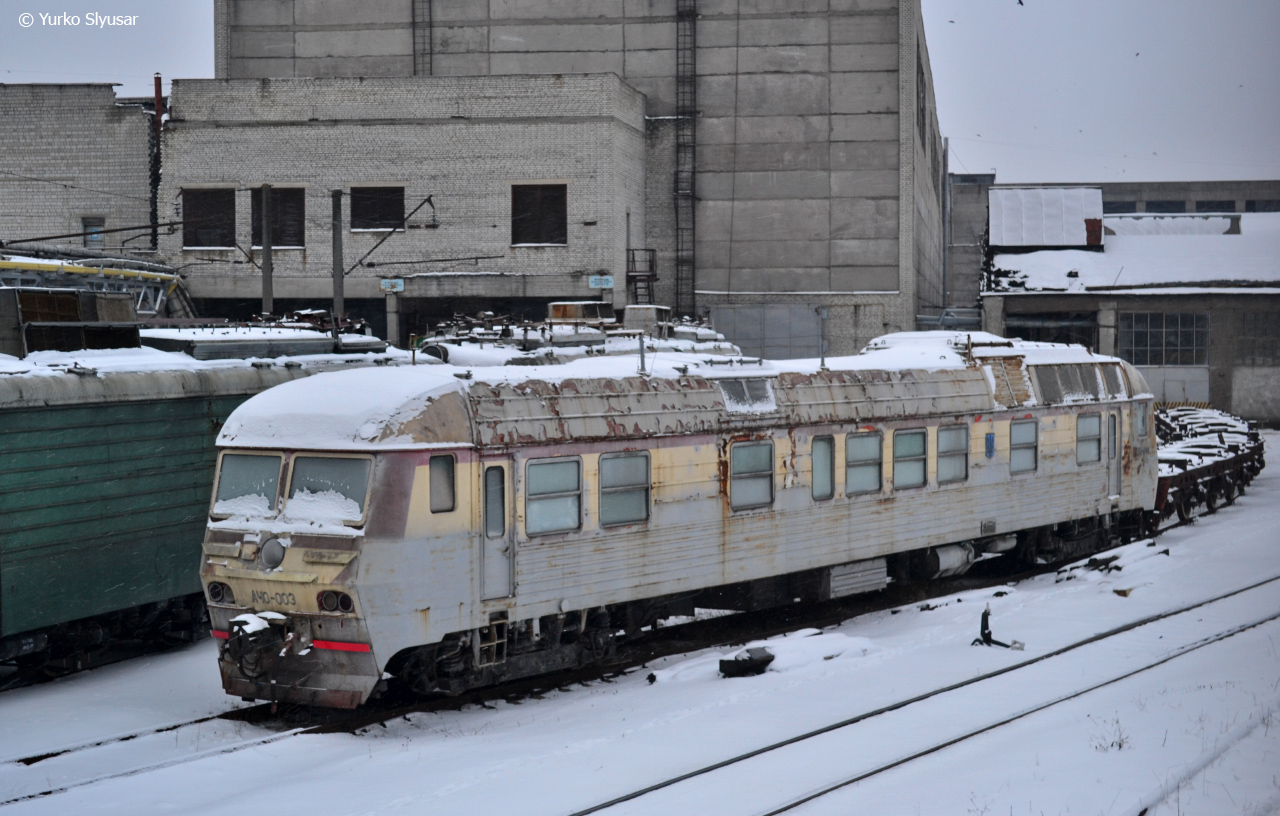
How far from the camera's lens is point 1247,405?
43875mm

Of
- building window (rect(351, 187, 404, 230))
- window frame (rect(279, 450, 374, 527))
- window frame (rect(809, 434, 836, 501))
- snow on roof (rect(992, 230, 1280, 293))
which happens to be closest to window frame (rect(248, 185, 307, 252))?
building window (rect(351, 187, 404, 230))

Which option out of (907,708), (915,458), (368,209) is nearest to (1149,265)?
(368,209)

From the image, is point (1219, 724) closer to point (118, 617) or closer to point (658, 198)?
point (118, 617)

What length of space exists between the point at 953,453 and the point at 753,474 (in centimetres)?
398

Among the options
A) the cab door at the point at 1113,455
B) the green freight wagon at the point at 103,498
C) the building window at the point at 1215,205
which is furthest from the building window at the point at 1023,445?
A: the building window at the point at 1215,205

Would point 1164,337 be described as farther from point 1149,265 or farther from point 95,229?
Answer: point 95,229

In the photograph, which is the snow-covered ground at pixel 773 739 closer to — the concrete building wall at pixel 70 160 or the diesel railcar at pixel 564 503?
the diesel railcar at pixel 564 503

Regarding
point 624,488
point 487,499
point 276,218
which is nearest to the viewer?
point 487,499

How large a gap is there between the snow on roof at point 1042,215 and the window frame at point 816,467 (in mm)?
34438

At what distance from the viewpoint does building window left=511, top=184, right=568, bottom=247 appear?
3944cm

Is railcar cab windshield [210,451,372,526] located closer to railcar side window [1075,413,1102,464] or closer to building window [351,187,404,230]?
railcar side window [1075,413,1102,464]

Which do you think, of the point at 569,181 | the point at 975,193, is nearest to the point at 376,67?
the point at 569,181

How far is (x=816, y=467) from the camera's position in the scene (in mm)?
14453

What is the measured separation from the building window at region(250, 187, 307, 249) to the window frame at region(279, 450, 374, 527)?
3058 centimetres
